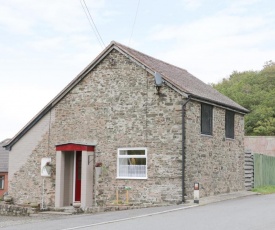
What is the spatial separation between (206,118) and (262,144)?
23.7 meters

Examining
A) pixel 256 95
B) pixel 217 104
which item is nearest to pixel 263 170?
pixel 217 104

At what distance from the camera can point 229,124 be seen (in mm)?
27734

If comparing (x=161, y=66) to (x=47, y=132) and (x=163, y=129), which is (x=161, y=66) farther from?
(x=47, y=132)

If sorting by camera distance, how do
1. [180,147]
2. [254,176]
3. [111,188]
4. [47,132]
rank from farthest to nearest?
[254,176], [47,132], [111,188], [180,147]

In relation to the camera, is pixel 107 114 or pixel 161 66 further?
pixel 161 66

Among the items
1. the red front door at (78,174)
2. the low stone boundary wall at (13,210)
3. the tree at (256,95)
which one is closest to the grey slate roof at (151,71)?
the red front door at (78,174)

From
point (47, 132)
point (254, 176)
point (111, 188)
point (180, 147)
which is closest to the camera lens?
point (180, 147)

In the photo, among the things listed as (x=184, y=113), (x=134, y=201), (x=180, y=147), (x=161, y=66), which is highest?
(x=161, y=66)

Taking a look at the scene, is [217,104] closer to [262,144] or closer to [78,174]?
[78,174]

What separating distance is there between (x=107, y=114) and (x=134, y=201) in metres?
4.39

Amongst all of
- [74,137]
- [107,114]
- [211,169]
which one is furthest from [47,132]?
[211,169]

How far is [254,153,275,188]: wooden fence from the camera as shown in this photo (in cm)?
3139

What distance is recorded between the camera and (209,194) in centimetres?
2492

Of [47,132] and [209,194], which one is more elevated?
[47,132]
